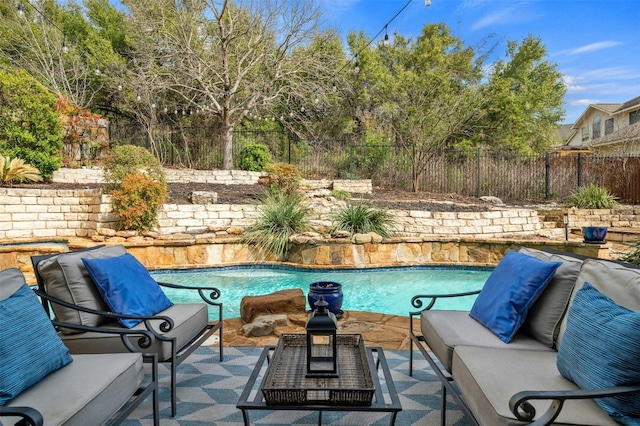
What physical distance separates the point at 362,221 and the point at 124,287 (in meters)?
5.35

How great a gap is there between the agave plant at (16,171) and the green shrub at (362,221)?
661cm

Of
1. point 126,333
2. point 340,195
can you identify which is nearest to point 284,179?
point 340,195

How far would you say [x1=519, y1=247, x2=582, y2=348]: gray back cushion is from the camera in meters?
1.94

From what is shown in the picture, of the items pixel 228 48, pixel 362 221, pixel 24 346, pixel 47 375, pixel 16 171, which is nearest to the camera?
pixel 24 346

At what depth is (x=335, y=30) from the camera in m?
14.2

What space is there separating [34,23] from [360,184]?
11.7 m

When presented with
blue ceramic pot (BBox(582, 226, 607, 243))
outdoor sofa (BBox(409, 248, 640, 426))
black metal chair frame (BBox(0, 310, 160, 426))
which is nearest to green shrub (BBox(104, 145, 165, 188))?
black metal chair frame (BBox(0, 310, 160, 426))

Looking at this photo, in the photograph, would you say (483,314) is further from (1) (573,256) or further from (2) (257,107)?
(2) (257,107)

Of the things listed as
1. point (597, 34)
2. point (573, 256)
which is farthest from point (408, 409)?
point (597, 34)

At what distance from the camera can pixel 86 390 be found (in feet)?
4.81

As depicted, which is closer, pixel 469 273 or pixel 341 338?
pixel 341 338

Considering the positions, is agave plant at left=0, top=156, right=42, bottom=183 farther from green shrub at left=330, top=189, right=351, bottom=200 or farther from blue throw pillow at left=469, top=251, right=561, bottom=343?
blue throw pillow at left=469, top=251, right=561, bottom=343

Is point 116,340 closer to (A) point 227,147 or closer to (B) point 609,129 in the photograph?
(A) point 227,147

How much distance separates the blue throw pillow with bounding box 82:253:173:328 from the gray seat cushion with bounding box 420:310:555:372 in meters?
1.56
